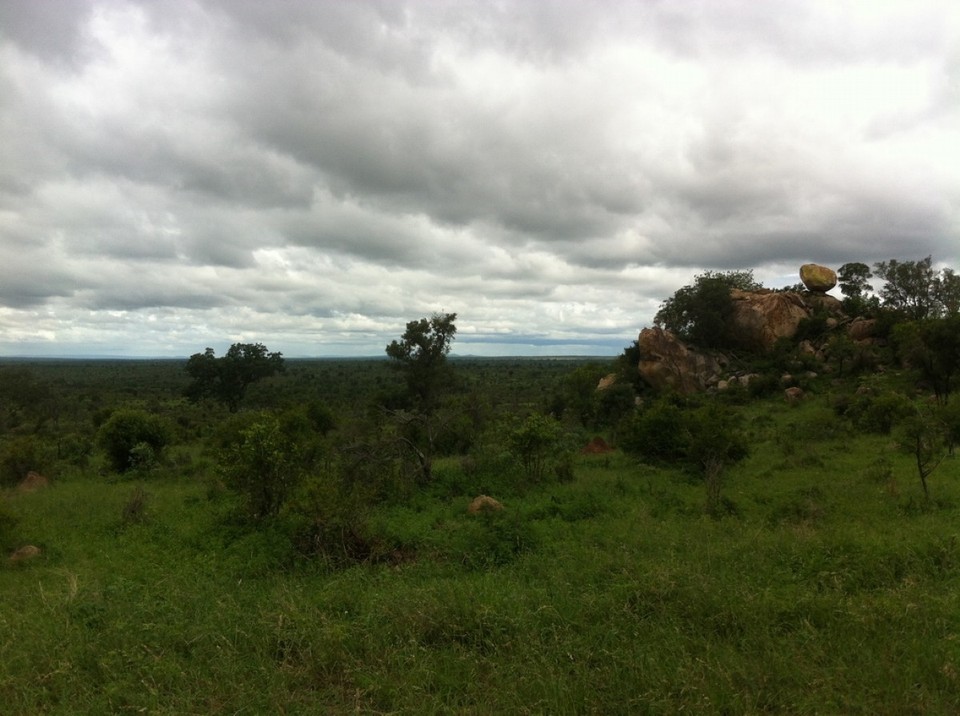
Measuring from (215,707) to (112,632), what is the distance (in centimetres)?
234

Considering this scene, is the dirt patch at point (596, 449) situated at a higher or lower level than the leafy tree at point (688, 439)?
lower

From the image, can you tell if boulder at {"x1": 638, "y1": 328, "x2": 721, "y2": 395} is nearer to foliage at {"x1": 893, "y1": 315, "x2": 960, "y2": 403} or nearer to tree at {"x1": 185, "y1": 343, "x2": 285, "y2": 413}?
foliage at {"x1": 893, "y1": 315, "x2": 960, "y2": 403}

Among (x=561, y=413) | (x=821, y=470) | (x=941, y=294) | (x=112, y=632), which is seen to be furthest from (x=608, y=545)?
(x=941, y=294)

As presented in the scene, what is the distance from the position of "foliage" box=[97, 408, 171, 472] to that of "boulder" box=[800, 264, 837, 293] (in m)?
46.8

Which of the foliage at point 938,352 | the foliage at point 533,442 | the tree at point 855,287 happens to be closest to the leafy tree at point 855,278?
the tree at point 855,287

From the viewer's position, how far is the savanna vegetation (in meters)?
5.36

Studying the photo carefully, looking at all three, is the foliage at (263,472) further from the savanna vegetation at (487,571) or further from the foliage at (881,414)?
the foliage at (881,414)

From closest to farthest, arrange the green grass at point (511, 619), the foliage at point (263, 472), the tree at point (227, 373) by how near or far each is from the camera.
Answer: the green grass at point (511, 619) → the foliage at point (263, 472) → the tree at point (227, 373)

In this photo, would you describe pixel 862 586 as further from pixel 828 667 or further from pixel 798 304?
pixel 798 304

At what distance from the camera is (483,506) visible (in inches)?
547

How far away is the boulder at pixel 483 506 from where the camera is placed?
13.7 meters

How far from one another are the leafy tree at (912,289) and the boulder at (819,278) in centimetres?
377

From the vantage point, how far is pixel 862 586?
24.8ft

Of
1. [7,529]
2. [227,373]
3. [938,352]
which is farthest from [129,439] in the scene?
[938,352]
